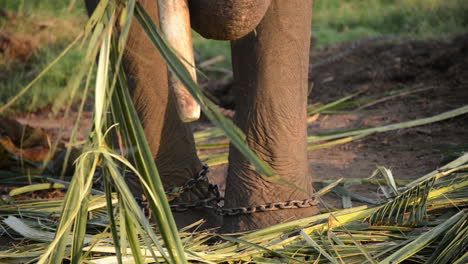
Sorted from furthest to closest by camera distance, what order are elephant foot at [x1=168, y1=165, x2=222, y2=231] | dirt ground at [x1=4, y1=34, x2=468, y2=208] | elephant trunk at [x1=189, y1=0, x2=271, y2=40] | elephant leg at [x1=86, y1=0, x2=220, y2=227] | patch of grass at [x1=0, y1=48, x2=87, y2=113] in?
1. patch of grass at [x1=0, y1=48, x2=87, y2=113]
2. dirt ground at [x1=4, y1=34, x2=468, y2=208]
3. elephant foot at [x1=168, y1=165, x2=222, y2=231]
4. elephant leg at [x1=86, y1=0, x2=220, y2=227]
5. elephant trunk at [x1=189, y1=0, x2=271, y2=40]

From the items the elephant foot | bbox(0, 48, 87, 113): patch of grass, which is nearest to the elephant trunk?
the elephant foot

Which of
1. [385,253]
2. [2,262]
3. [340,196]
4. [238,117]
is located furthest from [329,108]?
[2,262]

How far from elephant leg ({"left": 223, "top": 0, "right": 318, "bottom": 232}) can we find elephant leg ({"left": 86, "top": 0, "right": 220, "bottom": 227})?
0.18m

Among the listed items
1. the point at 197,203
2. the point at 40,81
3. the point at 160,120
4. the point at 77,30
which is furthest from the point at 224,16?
the point at 77,30

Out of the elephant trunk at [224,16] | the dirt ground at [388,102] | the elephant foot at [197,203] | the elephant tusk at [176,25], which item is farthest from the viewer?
the dirt ground at [388,102]

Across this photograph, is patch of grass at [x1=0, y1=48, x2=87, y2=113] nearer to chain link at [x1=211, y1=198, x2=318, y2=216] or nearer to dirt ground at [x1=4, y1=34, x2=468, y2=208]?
dirt ground at [x1=4, y1=34, x2=468, y2=208]

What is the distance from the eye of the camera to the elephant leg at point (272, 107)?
192cm

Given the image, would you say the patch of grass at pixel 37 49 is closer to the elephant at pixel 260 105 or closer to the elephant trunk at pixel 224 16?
the elephant at pixel 260 105

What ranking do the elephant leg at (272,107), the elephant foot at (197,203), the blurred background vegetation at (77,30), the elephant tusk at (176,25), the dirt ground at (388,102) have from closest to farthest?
1. the elephant tusk at (176,25)
2. the elephant leg at (272,107)
3. the elephant foot at (197,203)
4. the dirt ground at (388,102)
5. the blurred background vegetation at (77,30)

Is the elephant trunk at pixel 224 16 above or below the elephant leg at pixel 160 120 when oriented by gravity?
above

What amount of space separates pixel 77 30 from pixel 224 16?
3396mm

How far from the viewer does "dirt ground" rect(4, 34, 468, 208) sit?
2.82 metres

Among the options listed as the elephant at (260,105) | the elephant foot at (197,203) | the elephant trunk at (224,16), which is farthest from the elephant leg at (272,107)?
the elephant trunk at (224,16)

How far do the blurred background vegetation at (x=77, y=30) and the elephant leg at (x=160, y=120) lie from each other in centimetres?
227
